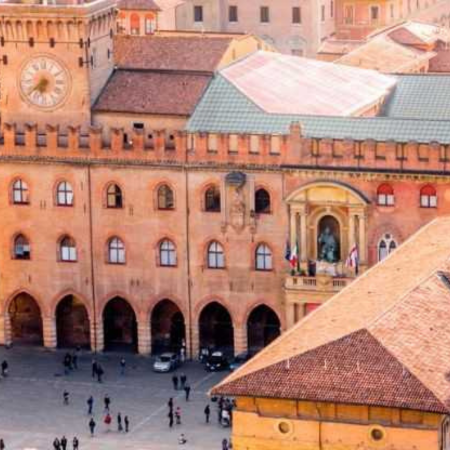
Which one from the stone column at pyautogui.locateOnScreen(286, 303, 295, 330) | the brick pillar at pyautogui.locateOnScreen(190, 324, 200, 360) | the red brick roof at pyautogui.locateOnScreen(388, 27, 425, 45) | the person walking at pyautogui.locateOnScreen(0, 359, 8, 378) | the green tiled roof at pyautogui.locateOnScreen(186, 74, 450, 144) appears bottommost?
the person walking at pyautogui.locateOnScreen(0, 359, 8, 378)

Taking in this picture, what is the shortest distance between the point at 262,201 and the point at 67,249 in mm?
10717

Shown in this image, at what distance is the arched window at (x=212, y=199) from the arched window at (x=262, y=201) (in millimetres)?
2002

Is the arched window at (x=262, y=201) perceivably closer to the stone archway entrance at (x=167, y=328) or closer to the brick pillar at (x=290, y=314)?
the brick pillar at (x=290, y=314)

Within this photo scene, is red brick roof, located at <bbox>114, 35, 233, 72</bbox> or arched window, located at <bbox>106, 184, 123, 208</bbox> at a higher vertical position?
red brick roof, located at <bbox>114, 35, 233, 72</bbox>

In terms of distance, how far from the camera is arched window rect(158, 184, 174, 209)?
140 metres

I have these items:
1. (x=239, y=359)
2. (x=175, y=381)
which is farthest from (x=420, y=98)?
(x=175, y=381)

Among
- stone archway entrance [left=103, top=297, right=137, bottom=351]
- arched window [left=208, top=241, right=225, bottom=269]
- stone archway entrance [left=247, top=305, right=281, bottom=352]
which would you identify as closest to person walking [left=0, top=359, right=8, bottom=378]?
stone archway entrance [left=103, top=297, right=137, bottom=351]

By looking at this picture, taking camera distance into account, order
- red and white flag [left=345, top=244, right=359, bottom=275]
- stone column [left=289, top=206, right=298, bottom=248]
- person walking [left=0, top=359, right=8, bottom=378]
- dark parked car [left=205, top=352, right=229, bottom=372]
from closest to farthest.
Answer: red and white flag [left=345, top=244, right=359, bottom=275]
stone column [left=289, top=206, right=298, bottom=248]
dark parked car [left=205, top=352, right=229, bottom=372]
person walking [left=0, top=359, right=8, bottom=378]

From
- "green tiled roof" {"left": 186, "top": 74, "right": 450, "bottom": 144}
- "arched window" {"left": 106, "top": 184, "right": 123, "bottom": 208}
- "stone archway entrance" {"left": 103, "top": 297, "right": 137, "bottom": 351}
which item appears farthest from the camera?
"stone archway entrance" {"left": 103, "top": 297, "right": 137, "bottom": 351}

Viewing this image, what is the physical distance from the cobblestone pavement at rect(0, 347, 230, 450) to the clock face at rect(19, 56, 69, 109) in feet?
40.6

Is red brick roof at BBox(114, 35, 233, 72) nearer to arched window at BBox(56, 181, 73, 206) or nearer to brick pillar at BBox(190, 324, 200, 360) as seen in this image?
arched window at BBox(56, 181, 73, 206)

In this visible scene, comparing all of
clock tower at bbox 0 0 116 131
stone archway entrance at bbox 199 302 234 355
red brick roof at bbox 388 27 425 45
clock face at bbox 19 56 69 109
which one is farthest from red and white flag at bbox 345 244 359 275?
red brick roof at bbox 388 27 425 45

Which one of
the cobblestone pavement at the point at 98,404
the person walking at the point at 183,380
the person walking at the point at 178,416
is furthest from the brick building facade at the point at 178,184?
the person walking at the point at 178,416

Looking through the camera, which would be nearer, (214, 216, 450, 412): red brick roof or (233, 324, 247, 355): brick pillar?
(214, 216, 450, 412): red brick roof
